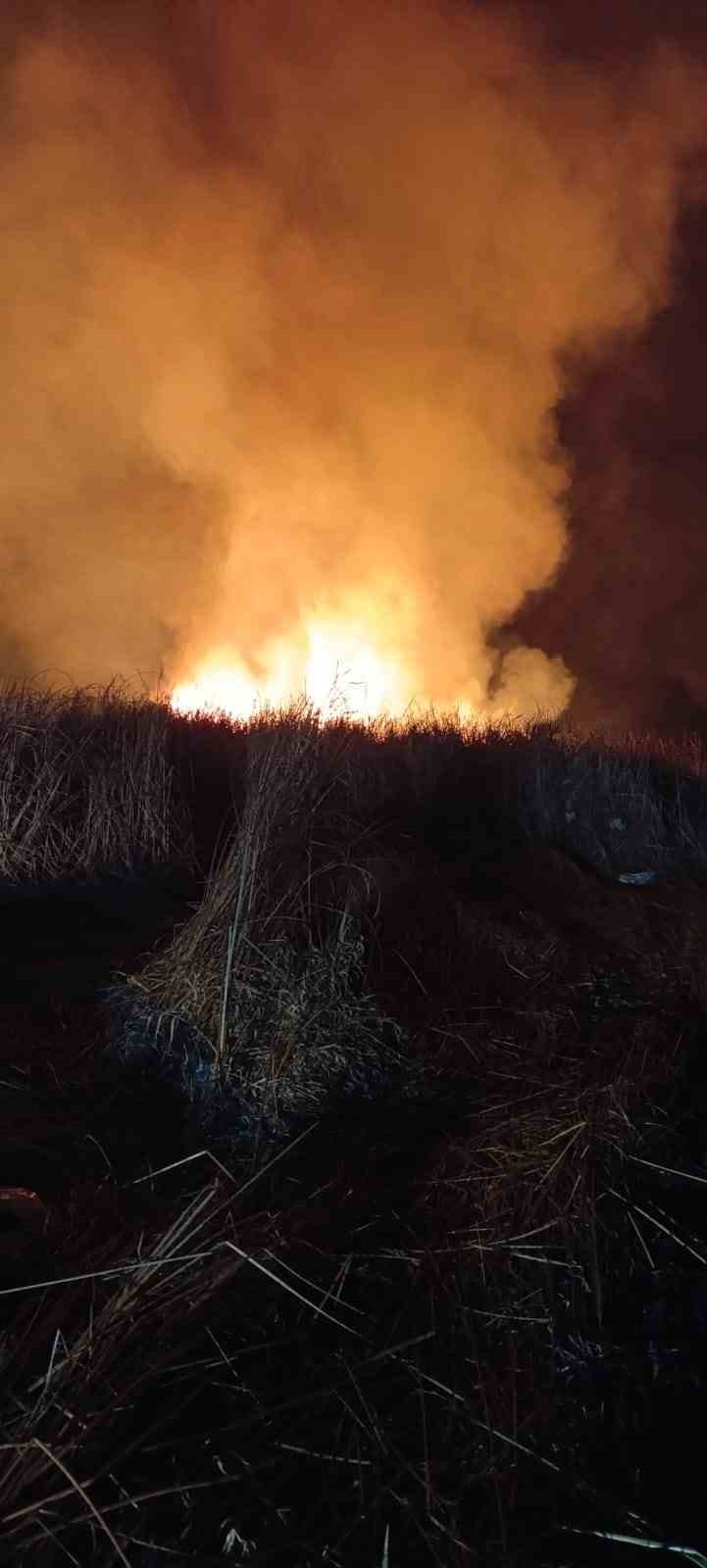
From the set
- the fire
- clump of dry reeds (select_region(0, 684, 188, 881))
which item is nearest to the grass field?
clump of dry reeds (select_region(0, 684, 188, 881))

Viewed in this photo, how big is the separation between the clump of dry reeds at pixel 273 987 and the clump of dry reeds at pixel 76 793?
2415mm

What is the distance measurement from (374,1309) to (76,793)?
4658 millimetres

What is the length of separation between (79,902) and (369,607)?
1939 cm

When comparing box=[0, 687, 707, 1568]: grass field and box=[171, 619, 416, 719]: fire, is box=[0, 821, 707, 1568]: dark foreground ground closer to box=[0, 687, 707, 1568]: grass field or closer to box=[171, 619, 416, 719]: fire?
box=[0, 687, 707, 1568]: grass field

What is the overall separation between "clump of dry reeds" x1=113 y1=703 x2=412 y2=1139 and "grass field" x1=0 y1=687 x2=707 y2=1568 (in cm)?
1

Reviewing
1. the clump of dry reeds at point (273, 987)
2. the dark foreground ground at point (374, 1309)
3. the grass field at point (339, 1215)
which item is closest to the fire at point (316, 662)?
the grass field at point (339, 1215)

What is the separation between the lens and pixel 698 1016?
3.70 m

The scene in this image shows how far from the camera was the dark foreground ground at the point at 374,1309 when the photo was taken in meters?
1.46

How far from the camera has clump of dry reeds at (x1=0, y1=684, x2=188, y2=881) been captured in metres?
5.79

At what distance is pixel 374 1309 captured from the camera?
1.95 meters

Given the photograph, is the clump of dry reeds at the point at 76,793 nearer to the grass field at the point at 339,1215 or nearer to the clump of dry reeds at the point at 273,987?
the grass field at the point at 339,1215

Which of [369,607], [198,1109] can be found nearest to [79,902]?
[198,1109]

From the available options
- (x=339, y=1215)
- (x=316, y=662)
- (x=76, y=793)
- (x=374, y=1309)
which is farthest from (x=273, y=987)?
(x=316, y=662)

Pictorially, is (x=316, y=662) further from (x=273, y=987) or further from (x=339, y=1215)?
(x=339, y=1215)
